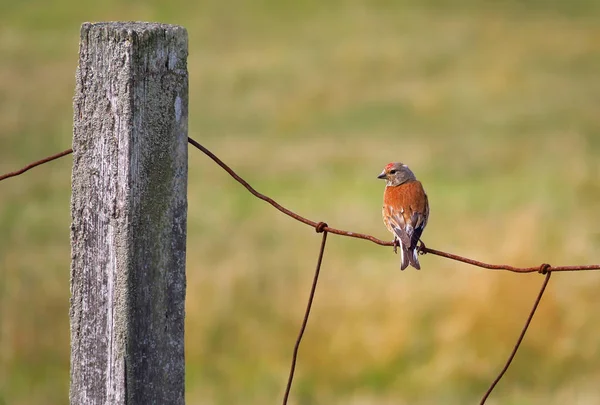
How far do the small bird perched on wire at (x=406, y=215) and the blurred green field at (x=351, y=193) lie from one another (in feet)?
7.52

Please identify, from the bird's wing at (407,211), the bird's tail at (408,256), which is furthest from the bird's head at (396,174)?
the bird's tail at (408,256)

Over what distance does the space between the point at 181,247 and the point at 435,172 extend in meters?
14.1

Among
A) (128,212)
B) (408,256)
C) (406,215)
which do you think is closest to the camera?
(128,212)

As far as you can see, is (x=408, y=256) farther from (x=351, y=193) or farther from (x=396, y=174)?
(x=351, y=193)

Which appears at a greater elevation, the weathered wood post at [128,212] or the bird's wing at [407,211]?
the bird's wing at [407,211]


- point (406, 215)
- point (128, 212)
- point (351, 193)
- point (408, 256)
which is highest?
point (351, 193)

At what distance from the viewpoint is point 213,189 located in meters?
15.3

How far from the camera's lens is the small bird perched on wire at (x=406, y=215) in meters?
5.24

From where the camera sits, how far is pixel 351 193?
15.5m

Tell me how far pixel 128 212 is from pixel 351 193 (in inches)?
506

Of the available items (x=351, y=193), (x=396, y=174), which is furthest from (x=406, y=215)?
(x=351, y=193)

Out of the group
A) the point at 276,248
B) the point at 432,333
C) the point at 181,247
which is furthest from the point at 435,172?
the point at 181,247

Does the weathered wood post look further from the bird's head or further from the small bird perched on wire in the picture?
the bird's head

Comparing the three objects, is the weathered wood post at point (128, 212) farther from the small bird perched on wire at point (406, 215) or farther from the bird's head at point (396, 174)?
the bird's head at point (396, 174)
